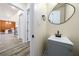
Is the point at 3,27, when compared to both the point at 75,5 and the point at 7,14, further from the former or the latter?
the point at 75,5

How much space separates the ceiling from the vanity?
63 centimetres

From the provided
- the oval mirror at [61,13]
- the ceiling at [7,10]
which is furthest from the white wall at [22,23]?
the oval mirror at [61,13]

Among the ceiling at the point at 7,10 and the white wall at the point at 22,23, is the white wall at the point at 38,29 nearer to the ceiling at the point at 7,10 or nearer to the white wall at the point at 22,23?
the white wall at the point at 22,23

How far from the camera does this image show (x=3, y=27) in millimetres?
1365

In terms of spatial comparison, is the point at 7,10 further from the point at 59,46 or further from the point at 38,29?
the point at 59,46

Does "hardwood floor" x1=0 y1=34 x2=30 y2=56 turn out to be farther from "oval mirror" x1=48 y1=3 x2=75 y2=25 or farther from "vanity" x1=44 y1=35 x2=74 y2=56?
"oval mirror" x1=48 y1=3 x2=75 y2=25

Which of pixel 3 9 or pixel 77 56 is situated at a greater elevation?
pixel 3 9

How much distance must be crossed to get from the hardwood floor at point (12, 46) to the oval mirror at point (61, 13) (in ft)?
1.70

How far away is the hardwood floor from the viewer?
133 centimetres

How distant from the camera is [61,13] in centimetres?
141

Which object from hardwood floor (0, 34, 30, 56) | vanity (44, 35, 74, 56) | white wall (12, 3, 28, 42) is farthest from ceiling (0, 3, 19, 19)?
vanity (44, 35, 74, 56)

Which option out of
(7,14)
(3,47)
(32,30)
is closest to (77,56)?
(32,30)

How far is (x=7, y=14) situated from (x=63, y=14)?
792 mm

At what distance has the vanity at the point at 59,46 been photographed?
52.6 inches
